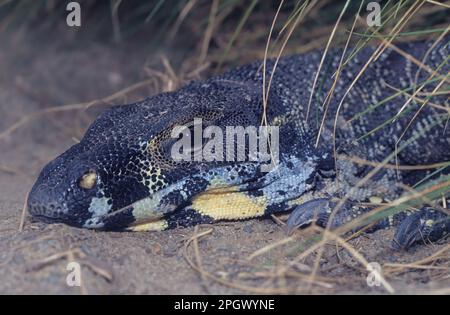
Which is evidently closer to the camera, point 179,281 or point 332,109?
point 179,281

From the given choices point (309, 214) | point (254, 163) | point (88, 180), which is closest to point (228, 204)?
point (254, 163)

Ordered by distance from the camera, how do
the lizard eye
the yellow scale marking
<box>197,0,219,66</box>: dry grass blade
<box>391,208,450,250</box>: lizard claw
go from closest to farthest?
1. the lizard eye
2. <box>391,208,450,250</box>: lizard claw
3. the yellow scale marking
4. <box>197,0,219,66</box>: dry grass blade

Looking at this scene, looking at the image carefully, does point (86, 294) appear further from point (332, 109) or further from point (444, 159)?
point (444, 159)

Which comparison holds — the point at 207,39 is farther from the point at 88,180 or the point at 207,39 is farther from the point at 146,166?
the point at 88,180

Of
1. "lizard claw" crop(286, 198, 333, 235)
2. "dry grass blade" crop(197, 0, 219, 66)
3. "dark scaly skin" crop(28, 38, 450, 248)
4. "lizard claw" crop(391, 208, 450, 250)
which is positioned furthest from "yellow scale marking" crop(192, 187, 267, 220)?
"dry grass blade" crop(197, 0, 219, 66)

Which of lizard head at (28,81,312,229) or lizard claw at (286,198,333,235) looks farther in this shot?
lizard claw at (286,198,333,235)

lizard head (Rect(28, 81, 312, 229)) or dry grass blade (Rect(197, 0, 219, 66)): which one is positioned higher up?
dry grass blade (Rect(197, 0, 219, 66))

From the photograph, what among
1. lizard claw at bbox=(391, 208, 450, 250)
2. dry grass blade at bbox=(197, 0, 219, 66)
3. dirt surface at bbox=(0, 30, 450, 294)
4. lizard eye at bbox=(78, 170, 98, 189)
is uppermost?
dry grass blade at bbox=(197, 0, 219, 66)

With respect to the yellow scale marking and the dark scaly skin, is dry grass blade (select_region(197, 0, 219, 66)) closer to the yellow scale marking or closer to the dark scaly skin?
the dark scaly skin
